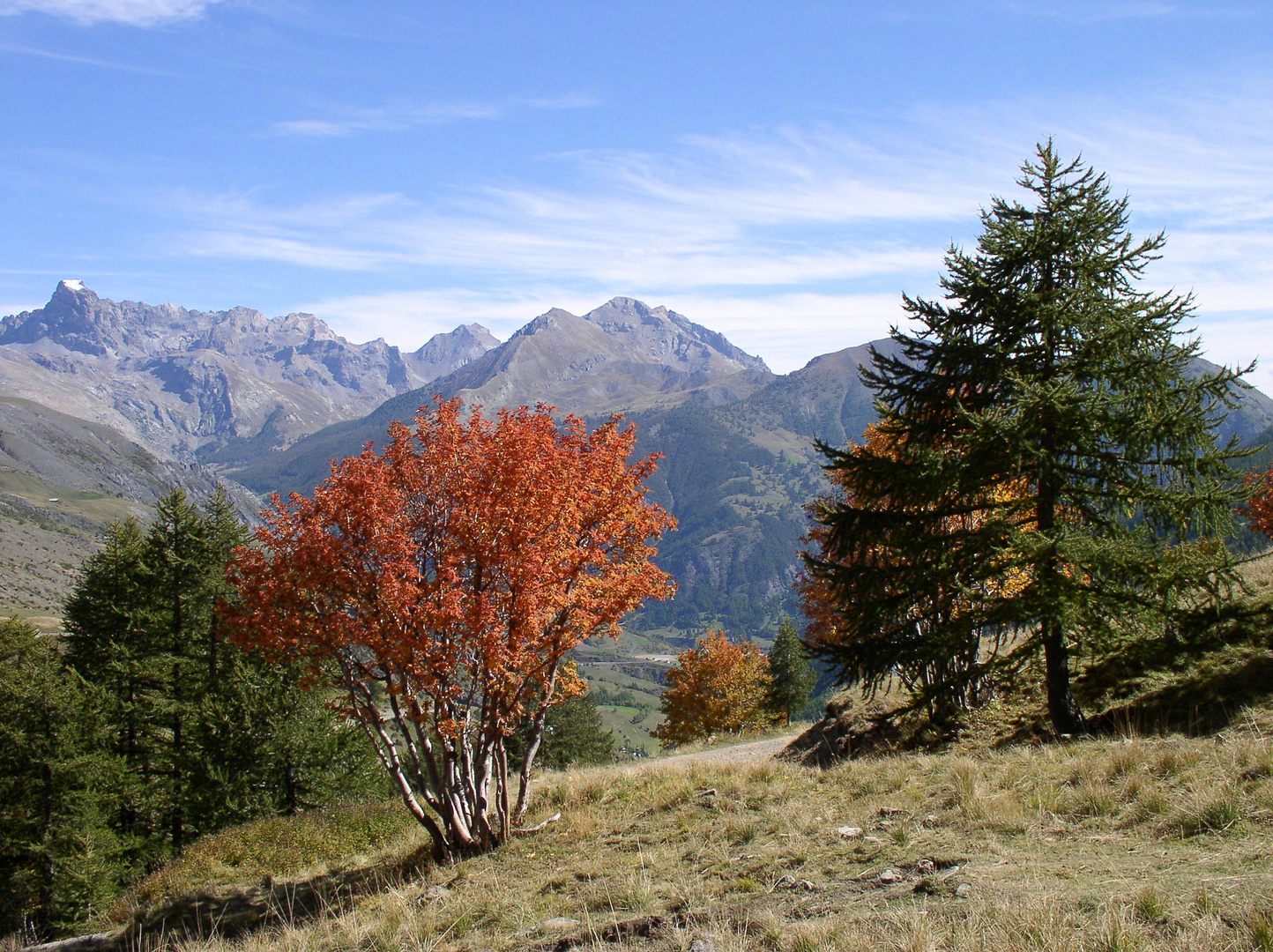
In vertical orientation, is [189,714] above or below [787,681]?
above

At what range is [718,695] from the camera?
5500 centimetres

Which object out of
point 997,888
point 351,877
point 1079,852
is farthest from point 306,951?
point 1079,852

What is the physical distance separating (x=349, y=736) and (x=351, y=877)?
50.3 ft

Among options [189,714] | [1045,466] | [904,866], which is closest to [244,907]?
[904,866]

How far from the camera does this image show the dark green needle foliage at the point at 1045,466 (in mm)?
12102

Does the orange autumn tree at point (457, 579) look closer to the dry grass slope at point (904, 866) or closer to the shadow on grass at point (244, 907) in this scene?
the shadow on grass at point (244, 907)

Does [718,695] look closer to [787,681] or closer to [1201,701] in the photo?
[787,681]

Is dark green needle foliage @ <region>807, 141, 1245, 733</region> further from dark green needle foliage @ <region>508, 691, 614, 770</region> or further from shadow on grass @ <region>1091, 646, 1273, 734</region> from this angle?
dark green needle foliage @ <region>508, 691, 614, 770</region>

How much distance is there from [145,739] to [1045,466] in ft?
105

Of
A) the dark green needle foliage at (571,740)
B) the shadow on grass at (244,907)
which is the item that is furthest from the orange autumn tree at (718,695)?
the shadow on grass at (244,907)

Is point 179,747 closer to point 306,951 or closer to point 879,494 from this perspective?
point 306,951

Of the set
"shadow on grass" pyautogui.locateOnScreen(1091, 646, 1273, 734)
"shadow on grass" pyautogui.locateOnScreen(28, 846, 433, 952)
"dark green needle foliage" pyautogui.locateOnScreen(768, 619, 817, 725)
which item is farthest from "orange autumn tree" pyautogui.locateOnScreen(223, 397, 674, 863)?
"dark green needle foliage" pyautogui.locateOnScreen(768, 619, 817, 725)

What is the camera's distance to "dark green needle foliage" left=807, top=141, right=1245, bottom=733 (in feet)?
39.7

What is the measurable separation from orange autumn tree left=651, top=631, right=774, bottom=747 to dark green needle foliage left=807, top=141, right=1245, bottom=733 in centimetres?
4167
